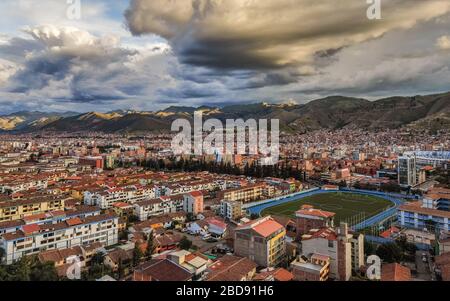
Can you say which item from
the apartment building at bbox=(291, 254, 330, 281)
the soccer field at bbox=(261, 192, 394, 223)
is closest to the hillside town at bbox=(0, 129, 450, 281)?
the apartment building at bbox=(291, 254, 330, 281)

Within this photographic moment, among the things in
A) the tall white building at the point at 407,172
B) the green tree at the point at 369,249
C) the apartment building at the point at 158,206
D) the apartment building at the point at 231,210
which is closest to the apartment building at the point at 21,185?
the apartment building at the point at 158,206

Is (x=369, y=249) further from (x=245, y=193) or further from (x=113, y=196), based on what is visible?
(x=113, y=196)

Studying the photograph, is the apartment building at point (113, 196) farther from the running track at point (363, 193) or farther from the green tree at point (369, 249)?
the green tree at point (369, 249)

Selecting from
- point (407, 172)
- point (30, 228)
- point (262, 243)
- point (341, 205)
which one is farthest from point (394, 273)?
point (407, 172)

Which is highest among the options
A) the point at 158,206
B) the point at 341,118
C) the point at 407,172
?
the point at 341,118

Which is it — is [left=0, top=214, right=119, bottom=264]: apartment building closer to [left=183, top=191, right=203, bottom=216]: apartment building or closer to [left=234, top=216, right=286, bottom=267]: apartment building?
[left=183, top=191, right=203, bottom=216]: apartment building
